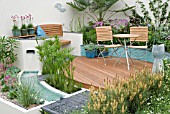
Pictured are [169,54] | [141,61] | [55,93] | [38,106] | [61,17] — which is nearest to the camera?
[38,106]

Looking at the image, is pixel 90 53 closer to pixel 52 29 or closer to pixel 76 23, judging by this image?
pixel 52 29

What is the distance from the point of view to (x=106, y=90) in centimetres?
326

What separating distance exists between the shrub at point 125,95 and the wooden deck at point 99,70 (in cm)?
161

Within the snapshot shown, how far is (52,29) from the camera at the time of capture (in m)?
8.62

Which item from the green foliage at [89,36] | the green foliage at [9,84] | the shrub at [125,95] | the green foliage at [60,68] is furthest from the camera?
the green foliage at [89,36]

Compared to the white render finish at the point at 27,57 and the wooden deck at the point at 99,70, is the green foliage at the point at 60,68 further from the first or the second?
the white render finish at the point at 27,57

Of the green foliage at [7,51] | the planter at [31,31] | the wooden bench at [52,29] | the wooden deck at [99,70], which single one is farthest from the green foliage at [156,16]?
the green foliage at [7,51]

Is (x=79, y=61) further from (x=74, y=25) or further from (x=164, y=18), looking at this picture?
(x=164, y=18)

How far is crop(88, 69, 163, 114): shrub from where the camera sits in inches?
114

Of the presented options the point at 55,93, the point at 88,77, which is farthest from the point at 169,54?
the point at 55,93

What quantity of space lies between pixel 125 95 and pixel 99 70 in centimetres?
317

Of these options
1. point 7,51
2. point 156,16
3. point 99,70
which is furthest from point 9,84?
point 156,16

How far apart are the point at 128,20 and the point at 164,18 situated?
54.2 inches

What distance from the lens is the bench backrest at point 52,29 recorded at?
28.0ft
